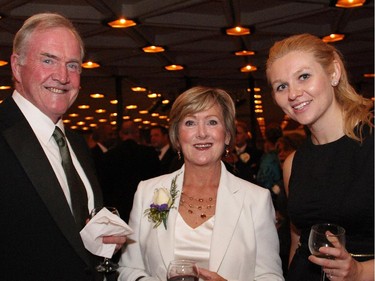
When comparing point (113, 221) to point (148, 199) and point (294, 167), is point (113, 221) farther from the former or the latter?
point (294, 167)

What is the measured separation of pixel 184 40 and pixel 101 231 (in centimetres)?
671

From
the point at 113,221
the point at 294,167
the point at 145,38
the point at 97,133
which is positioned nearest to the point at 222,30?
the point at 145,38

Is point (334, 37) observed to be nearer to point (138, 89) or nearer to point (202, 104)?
point (138, 89)

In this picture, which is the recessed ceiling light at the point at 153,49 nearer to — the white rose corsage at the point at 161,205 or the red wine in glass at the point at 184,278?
the white rose corsage at the point at 161,205

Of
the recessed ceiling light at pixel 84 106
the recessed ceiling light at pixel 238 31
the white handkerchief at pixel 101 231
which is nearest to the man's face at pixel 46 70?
the white handkerchief at pixel 101 231

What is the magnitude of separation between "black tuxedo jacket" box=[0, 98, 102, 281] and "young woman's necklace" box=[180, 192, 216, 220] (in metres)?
0.76

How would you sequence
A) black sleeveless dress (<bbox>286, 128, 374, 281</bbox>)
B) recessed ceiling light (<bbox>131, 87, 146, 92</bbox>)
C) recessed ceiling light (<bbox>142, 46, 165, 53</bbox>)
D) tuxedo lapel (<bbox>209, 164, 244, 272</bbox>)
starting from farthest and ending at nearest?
recessed ceiling light (<bbox>131, 87, 146, 92</bbox>)
recessed ceiling light (<bbox>142, 46, 165, 53</bbox>)
tuxedo lapel (<bbox>209, 164, 244, 272</bbox>)
black sleeveless dress (<bbox>286, 128, 374, 281</bbox>)

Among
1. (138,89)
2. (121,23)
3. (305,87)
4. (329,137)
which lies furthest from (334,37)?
(305,87)

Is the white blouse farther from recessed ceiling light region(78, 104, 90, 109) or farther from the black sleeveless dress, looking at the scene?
recessed ceiling light region(78, 104, 90, 109)

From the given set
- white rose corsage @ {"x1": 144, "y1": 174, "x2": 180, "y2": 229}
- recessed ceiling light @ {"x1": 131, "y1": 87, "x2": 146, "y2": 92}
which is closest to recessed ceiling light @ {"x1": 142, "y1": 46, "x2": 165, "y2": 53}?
recessed ceiling light @ {"x1": 131, "y1": 87, "x2": 146, "y2": 92}

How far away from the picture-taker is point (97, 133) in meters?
8.14

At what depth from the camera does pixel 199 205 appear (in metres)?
2.70

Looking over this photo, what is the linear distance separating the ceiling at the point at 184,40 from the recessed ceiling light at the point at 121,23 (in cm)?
9

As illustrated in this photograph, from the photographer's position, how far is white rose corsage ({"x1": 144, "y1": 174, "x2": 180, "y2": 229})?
8.50ft
